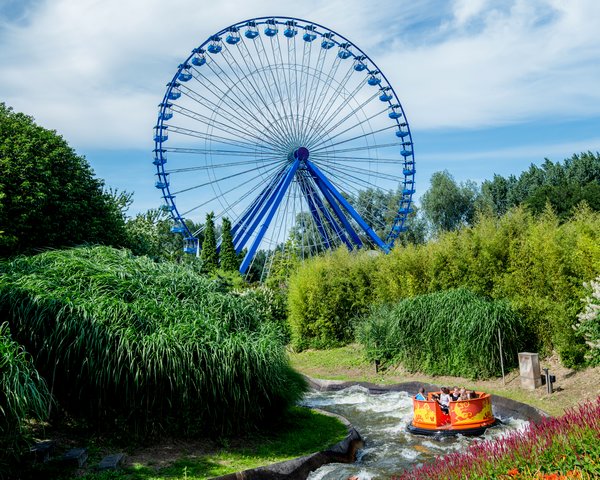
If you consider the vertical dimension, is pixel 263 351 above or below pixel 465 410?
above

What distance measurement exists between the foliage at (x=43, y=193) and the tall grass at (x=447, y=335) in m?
Result: 7.17

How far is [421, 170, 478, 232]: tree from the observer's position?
4509 cm

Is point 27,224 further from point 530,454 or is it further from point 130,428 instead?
point 530,454

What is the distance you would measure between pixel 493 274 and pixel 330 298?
20.2 ft

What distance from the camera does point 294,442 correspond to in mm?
8227

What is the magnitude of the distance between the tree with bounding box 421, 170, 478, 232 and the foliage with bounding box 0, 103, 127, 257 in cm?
3391

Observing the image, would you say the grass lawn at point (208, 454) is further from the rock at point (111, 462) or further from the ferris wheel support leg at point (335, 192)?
the ferris wheel support leg at point (335, 192)

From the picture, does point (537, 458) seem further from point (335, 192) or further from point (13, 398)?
point (335, 192)

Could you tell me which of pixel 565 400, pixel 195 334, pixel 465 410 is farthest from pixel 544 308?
pixel 195 334

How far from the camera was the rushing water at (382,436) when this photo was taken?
7706 mm

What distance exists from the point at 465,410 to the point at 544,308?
11.7ft

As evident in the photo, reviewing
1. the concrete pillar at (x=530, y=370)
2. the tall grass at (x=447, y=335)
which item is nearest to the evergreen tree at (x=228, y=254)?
the tall grass at (x=447, y=335)

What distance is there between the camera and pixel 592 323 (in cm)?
1005

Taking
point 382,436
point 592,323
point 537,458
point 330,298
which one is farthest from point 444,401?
point 330,298
